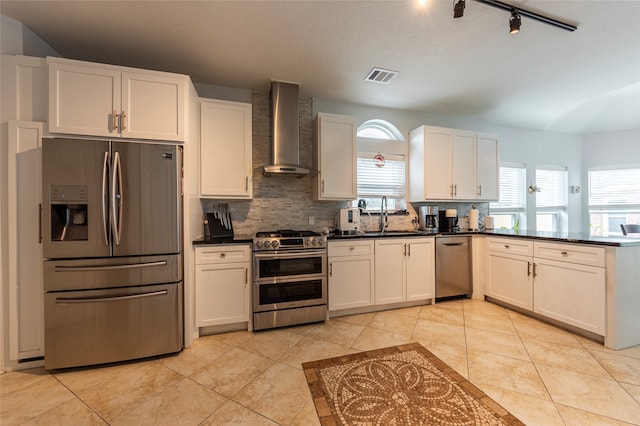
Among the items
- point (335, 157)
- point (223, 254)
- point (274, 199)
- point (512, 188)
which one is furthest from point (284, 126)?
point (512, 188)

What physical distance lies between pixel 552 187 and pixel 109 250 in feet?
23.0

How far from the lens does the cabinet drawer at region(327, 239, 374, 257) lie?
9.59ft

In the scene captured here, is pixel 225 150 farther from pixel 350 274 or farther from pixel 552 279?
pixel 552 279

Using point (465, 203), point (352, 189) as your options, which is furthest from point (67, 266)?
point (465, 203)

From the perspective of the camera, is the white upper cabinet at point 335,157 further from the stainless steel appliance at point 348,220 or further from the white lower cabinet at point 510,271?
the white lower cabinet at point 510,271

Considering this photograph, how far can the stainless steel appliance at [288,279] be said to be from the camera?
2641 mm

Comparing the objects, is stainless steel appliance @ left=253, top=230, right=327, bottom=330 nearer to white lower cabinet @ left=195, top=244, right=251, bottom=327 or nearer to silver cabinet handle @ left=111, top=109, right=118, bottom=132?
white lower cabinet @ left=195, top=244, right=251, bottom=327

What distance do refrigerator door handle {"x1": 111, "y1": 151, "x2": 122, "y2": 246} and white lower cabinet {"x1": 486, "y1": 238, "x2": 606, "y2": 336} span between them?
159 inches

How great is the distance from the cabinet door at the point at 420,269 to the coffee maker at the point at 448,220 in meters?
0.64

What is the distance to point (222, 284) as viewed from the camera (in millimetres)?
2592

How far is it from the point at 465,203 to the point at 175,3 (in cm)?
447

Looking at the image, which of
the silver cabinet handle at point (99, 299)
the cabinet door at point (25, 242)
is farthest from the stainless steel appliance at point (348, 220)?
the cabinet door at point (25, 242)

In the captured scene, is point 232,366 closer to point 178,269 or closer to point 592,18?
point 178,269

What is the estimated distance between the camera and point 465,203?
433 centimetres
